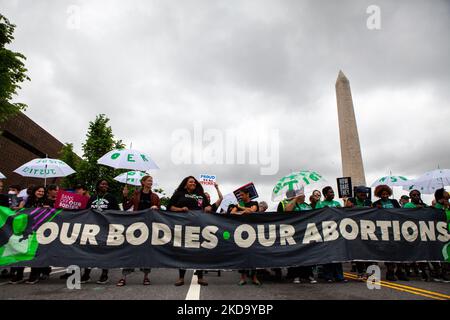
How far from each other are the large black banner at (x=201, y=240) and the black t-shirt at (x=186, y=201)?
0.19 m

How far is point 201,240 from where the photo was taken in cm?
586

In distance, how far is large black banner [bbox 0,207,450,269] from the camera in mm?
5668

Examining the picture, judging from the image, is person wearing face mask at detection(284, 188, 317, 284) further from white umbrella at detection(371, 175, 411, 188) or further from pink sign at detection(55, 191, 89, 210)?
white umbrella at detection(371, 175, 411, 188)

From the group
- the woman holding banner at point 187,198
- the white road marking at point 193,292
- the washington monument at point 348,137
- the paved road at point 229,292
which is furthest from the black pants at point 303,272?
the washington monument at point 348,137

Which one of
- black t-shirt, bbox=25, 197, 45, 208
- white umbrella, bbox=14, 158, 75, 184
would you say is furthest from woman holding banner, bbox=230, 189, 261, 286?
white umbrella, bbox=14, 158, 75, 184

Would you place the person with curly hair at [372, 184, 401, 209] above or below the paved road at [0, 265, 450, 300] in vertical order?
above

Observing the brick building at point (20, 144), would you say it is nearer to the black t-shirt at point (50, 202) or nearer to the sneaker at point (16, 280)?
the black t-shirt at point (50, 202)

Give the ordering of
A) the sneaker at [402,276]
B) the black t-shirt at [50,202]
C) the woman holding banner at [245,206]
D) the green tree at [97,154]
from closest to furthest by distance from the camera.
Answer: the sneaker at [402,276], the woman holding banner at [245,206], the black t-shirt at [50,202], the green tree at [97,154]

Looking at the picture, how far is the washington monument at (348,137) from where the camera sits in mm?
18859

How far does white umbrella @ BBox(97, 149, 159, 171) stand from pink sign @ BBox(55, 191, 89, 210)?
1518 millimetres

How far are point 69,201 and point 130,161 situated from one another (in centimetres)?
206

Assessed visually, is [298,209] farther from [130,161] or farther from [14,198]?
[14,198]

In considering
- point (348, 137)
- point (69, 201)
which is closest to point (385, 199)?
point (69, 201)
